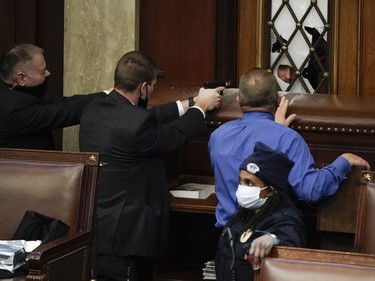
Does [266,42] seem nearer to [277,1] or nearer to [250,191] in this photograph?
[277,1]

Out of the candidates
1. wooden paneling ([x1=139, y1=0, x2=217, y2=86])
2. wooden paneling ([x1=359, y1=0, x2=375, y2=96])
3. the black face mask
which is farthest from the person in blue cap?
wooden paneling ([x1=139, y1=0, x2=217, y2=86])

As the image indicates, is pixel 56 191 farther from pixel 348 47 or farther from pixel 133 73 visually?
pixel 348 47

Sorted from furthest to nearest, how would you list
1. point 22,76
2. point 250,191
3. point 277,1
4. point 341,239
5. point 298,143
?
point 277,1, point 22,76, point 341,239, point 298,143, point 250,191

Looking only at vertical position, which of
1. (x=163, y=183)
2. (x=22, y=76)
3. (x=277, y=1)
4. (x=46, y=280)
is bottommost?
(x=46, y=280)

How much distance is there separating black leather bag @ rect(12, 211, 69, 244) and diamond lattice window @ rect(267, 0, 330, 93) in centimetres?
226

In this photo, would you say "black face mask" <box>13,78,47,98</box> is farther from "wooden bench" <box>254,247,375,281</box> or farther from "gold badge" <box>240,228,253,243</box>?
"wooden bench" <box>254,247,375,281</box>

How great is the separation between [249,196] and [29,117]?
147 cm

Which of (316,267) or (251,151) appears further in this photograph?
(251,151)

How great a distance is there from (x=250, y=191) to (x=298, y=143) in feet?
1.28

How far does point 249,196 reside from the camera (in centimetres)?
367

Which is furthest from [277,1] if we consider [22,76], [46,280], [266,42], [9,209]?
[46,280]

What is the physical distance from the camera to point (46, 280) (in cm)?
374


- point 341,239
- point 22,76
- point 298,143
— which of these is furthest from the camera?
point 22,76

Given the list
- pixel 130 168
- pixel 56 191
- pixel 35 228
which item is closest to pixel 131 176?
pixel 130 168
